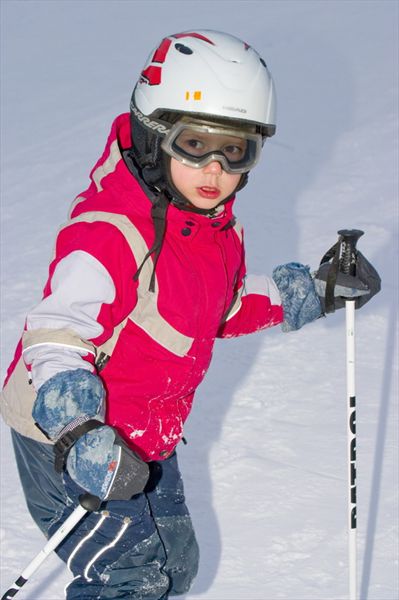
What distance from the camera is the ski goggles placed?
3.72 meters

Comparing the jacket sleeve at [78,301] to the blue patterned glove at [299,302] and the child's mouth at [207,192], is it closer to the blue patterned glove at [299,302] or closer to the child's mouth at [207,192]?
the child's mouth at [207,192]

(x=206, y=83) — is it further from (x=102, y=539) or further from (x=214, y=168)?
(x=102, y=539)

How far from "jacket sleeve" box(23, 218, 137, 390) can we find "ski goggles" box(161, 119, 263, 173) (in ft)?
1.12

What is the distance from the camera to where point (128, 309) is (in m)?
3.65

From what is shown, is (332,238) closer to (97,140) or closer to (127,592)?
(97,140)

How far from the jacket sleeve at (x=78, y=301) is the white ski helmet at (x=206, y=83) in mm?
478

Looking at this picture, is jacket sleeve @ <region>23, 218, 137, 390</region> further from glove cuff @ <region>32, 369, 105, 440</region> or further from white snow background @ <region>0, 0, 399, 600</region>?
white snow background @ <region>0, 0, 399, 600</region>

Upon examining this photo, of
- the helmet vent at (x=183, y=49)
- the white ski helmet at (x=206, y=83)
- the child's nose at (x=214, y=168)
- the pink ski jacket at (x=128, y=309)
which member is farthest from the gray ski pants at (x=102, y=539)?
the helmet vent at (x=183, y=49)

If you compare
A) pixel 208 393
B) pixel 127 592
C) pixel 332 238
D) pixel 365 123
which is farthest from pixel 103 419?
pixel 365 123

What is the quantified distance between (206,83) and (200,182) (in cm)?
30

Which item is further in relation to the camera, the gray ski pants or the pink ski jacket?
the gray ski pants

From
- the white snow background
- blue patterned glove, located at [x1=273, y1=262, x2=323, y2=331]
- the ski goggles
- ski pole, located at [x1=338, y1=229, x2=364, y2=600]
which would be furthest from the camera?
the white snow background

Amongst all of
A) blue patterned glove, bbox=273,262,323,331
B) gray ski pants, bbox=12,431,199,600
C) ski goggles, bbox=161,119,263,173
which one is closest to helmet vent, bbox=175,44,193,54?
ski goggles, bbox=161,119,263,173

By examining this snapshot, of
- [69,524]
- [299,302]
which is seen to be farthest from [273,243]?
[69,524]
